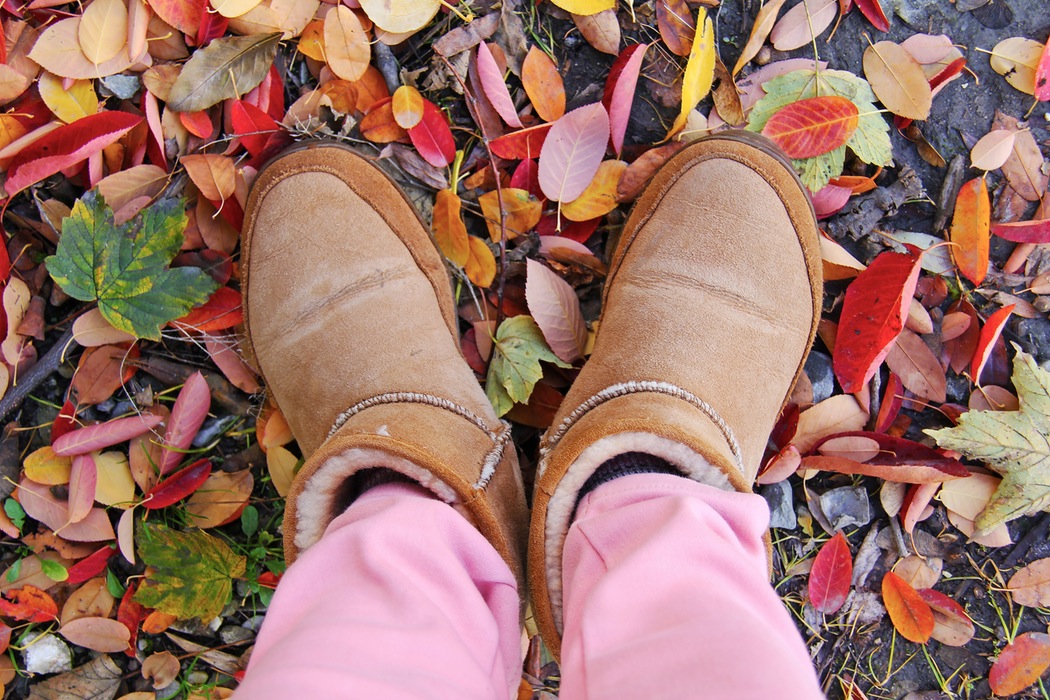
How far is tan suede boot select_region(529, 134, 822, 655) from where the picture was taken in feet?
2.95

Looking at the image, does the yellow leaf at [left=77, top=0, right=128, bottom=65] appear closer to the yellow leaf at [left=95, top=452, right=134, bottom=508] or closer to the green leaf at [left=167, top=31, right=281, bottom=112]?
the green leaf at [left=167, top=31, right=281, bottom=112]

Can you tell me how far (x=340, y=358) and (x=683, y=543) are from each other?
55 centimetres

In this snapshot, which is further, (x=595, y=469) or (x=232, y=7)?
(x=232, y=7)

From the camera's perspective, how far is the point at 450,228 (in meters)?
1.07

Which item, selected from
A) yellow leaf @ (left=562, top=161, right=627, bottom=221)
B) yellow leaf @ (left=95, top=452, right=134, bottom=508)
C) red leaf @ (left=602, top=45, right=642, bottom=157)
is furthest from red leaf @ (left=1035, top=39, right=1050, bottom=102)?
yellow leaf @ (left=95, top=452, right=134, bottom=508)

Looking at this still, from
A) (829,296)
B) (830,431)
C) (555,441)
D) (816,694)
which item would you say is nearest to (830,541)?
(830,431)

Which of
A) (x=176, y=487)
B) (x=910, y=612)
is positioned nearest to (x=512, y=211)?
(x=176, y=487)

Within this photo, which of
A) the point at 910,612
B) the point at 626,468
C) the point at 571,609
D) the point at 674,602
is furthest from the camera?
the point at 910,612

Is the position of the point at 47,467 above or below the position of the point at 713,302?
below

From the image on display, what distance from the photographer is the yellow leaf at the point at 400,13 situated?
0.99 metres

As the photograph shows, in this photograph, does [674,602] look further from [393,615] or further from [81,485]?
[81,485]

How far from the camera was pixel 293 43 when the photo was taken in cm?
Answer: 103

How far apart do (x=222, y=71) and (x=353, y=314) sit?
0.39 metres

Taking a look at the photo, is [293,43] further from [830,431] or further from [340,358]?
[830,431]
